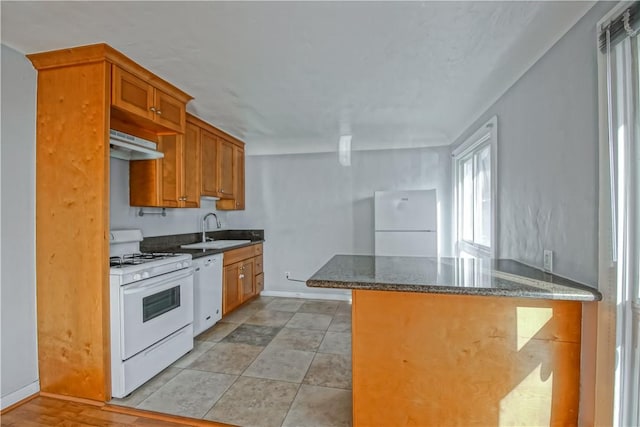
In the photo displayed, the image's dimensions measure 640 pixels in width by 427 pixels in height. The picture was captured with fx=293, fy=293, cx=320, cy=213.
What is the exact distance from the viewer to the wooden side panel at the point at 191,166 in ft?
9.73

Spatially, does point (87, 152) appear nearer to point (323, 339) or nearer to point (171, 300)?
point (171, 300)

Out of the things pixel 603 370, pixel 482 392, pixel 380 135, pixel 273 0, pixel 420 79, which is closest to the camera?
pixel 603 370

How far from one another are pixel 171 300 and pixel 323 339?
146cm

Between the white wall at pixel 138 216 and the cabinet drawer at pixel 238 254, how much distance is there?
648mm

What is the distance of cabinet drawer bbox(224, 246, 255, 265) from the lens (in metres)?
3.44

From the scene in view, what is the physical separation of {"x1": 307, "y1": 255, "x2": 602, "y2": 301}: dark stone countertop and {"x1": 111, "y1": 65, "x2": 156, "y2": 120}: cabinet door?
1765 millimetres

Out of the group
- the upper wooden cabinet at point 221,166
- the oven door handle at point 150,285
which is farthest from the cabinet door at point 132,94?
the oven door handle at point 150,285

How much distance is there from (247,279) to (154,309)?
182cm

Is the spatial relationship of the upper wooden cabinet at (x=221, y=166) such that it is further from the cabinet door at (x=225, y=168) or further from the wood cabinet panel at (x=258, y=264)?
the wood cabinet panel at (x=258, y=264)

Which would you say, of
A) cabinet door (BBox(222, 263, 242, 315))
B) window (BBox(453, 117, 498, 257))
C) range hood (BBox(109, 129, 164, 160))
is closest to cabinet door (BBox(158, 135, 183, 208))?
range hood (BBox(109, 129, 164, 160))

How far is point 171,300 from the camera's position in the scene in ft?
7.79

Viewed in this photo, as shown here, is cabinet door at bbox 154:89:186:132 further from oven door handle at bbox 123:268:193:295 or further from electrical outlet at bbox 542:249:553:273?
electrical outlet at bbox 542:249:553:273

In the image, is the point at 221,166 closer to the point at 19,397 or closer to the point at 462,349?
the point at 19,397

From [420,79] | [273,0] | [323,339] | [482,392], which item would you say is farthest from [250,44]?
[323,339]
